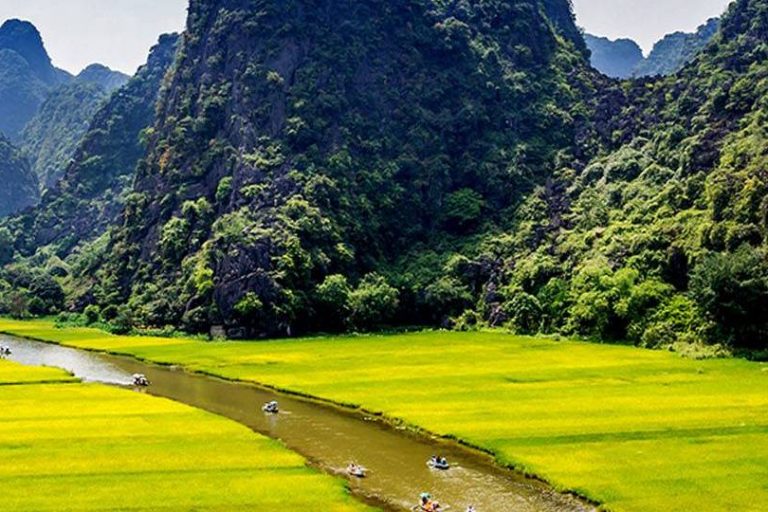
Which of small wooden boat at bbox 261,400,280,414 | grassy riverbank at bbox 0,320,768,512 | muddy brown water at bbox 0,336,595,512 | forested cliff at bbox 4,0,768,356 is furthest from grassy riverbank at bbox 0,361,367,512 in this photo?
forested cliff at bbox 4,0,768,356

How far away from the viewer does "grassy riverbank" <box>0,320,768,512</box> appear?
39812mm

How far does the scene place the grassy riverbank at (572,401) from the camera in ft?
131

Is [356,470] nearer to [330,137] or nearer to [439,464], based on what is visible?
[439,464]

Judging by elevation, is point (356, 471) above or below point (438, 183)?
below

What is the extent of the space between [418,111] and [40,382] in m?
112

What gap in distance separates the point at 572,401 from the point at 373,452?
17.5 m

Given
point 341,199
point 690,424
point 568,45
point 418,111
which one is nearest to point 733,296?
point 690,424

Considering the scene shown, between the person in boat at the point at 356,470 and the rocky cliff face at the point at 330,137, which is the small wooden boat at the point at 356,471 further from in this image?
the rocky cliff face at the point at 330,137

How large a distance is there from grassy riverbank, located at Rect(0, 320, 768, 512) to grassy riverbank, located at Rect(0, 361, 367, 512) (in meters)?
12.0

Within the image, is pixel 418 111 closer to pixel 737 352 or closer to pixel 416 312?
pixel 416 312

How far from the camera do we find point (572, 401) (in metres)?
58.5

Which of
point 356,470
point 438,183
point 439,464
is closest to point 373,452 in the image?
point 356,470

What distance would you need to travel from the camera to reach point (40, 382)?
2859 inches

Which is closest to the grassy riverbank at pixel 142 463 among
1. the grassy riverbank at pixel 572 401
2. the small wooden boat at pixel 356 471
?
A: the small wooden boat at pixel 356 471
